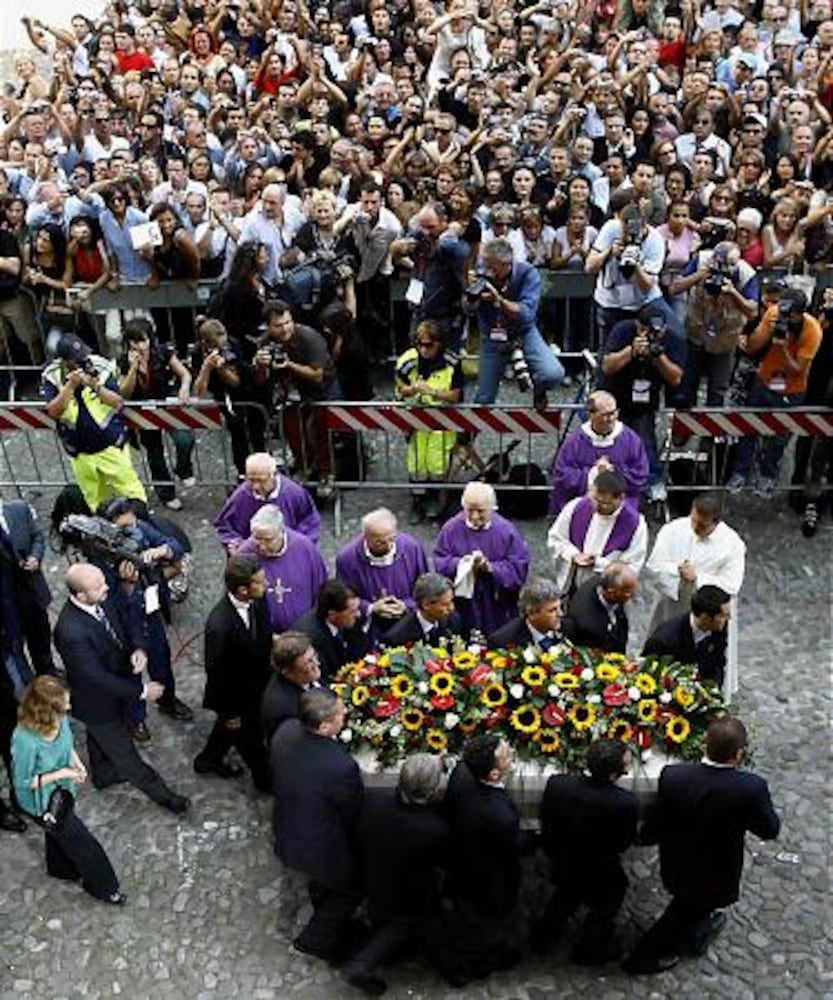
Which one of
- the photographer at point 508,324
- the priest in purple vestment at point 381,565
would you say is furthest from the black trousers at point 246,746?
the photographer at point 508,324

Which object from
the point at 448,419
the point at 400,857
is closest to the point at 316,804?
the point at 400,857

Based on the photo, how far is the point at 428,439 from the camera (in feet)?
30.1

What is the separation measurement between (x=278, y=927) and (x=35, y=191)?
7752 millimetres

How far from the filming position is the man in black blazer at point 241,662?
6504mm

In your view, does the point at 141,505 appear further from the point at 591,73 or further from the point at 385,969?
the point at 591,73

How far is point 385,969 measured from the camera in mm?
6086

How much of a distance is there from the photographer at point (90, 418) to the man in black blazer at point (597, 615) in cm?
363

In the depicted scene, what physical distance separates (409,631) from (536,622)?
73 centimetres

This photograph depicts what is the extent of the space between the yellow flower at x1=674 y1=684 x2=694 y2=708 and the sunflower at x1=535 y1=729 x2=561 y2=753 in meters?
0.63

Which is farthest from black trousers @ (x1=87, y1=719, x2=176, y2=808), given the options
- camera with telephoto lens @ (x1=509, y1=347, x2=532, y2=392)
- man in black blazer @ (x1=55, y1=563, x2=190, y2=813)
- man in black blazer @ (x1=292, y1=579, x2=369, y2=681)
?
camera with telephoto lens @ (x1=509, y1=347, x2=532, y2=392)

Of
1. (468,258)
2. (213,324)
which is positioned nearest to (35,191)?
(213,324)

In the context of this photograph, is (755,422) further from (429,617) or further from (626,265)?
(429,617)

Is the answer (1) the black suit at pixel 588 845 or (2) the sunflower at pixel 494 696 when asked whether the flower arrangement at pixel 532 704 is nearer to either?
(2) the sunflower at pixel 494 696

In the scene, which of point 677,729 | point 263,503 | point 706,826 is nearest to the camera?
point 706,826
